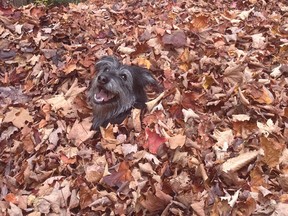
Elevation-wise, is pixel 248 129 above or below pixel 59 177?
above

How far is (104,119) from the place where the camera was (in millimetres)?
4754

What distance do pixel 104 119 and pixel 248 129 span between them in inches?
60.0

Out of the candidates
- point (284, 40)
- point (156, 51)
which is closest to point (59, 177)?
point (156, 51)

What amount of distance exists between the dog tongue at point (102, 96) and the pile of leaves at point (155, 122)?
1.05 feet

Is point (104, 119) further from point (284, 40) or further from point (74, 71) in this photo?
point (284, 40)

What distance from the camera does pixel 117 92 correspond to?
4590mm

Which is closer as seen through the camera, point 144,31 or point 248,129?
point 248,129

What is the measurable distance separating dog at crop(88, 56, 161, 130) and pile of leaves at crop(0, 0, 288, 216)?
137mm

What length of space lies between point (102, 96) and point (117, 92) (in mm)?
222

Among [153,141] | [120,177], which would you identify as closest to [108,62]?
[153,141]

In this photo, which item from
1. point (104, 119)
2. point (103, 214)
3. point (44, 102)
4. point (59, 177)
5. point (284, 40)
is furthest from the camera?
point (284, 40)

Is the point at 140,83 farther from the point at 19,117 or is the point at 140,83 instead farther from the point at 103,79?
the point at 19,117

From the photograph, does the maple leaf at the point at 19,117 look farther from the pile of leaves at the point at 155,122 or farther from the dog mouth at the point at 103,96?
the dog mouth at the point at 103,96

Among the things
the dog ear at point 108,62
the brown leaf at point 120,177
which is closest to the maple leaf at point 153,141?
the brown leaf at point 120,177
